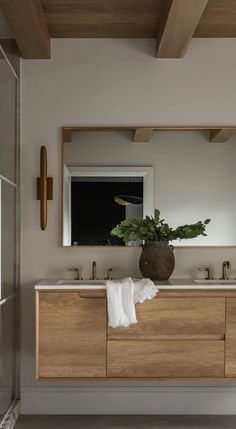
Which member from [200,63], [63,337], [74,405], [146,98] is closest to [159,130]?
[146,98]

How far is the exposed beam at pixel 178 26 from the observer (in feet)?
10.00

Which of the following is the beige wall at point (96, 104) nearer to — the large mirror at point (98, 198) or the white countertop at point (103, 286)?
the large mirror at point (98, 198)

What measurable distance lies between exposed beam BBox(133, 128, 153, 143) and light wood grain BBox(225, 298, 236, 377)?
1224 millimetres

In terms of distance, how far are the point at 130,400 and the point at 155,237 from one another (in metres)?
1.11

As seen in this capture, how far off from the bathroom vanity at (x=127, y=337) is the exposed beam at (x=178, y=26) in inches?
58.7

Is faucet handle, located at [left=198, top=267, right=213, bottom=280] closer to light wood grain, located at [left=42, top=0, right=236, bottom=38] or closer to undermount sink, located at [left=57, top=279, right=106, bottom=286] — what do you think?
undermount sink, located at [left=57, top=279, right=106, bottom=286]

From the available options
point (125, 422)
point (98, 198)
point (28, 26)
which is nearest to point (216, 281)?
point (98, 198)

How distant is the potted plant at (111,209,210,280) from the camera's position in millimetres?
3715

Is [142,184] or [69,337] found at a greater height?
[142,184]

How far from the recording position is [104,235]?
3971mm

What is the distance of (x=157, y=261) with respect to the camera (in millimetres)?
3707

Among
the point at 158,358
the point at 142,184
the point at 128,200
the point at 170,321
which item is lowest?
the point at 158,358

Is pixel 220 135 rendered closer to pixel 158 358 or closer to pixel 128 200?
pixel 128 200

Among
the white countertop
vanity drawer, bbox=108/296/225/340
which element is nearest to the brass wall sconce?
the white countertop
